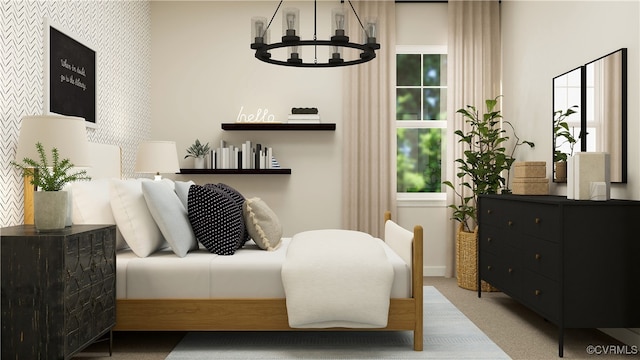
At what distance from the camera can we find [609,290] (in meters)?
3.04

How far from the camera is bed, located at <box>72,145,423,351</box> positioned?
3.06m

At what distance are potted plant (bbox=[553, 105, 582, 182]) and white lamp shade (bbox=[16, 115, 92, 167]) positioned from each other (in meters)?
3.28

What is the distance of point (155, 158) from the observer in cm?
466

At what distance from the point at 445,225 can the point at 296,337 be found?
282cm

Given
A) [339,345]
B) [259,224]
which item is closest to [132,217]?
[259,224]

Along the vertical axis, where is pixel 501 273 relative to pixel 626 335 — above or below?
above

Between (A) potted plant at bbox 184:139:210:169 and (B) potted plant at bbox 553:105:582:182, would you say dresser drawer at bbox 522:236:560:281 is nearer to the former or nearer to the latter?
(B) potted plant at bbox 553:105:582:182

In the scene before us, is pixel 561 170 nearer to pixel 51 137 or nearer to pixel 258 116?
pixel 258 116

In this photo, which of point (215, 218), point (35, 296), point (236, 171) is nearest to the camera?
point (35, 296)

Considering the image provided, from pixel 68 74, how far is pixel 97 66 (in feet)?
1.69

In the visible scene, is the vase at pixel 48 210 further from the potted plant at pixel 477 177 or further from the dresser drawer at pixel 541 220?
the potted plant at pixel 477 177

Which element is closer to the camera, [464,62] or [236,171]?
[236,171]

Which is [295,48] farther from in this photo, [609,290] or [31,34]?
[609,290]

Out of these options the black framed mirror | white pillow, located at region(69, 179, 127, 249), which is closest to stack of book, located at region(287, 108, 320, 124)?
the black framed mirror
